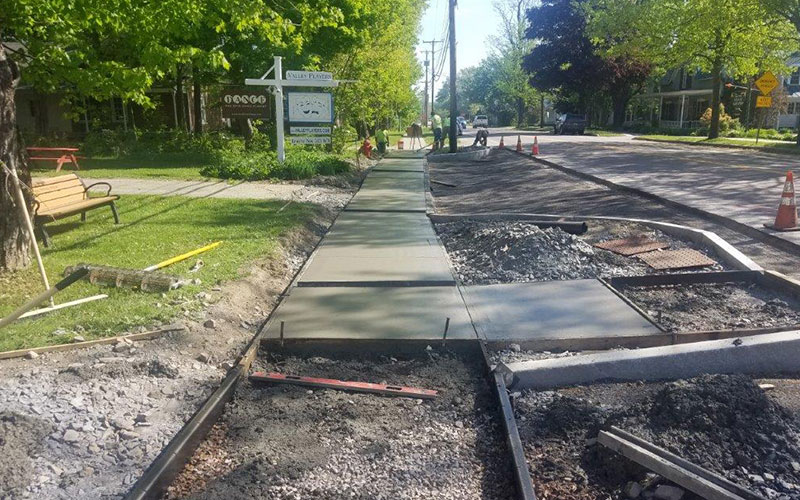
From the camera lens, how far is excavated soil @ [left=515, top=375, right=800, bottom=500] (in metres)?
3.32

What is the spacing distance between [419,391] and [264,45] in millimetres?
17965

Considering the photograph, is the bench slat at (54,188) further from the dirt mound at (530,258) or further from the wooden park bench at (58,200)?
the dirt mound at (530,258)

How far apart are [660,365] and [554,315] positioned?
1377 millimetres

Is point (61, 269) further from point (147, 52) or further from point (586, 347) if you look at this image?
point (586, 347)

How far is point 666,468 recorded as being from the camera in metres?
3.16

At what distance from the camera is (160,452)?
3639 mm

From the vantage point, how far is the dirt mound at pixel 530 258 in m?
7.30

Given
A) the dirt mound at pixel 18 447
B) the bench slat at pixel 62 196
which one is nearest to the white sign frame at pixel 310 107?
the bench slat at pixel 62 196

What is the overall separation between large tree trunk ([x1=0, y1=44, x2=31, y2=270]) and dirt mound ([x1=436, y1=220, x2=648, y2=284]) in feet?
15.6

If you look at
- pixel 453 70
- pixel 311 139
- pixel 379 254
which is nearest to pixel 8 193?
pixel 379 254

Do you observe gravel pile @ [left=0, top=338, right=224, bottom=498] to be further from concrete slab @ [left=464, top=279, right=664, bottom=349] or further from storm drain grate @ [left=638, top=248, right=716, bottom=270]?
storm drain grate @ [left=638, top=248, right=716, bottom=270]

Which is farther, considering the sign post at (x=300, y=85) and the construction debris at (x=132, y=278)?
the sign post at (x=300, y=85)

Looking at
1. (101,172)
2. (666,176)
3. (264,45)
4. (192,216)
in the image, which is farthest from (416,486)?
(264,45)

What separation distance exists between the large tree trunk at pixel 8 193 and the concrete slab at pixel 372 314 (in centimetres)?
289
